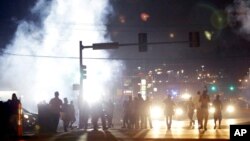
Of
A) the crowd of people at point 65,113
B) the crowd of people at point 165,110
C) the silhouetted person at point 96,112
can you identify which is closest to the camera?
the crowd of people at point 65,113

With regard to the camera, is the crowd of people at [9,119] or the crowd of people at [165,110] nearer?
the crowd of people at [9,119]

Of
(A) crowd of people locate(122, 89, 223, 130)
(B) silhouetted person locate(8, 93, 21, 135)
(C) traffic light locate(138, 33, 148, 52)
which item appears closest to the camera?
(B) silhouetted person locate(8, 93, 21, 135)

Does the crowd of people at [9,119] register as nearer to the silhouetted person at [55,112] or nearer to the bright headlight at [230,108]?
the silhouetted person at [55,112]

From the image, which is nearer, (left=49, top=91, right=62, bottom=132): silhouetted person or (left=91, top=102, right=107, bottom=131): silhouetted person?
(left=49, top=91, right=62, bottom=132): silhouetted person

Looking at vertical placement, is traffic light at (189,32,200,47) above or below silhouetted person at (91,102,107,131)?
above

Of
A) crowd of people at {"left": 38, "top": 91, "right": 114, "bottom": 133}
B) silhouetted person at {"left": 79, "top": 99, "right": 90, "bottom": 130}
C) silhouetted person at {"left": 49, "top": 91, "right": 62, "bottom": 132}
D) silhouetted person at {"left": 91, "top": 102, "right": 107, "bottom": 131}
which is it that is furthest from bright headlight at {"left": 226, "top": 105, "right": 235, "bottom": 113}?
silhouetted person at {"left": 49, "top": 91, "right": 62, "bottom": 132}

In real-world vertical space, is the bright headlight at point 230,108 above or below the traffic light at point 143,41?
below

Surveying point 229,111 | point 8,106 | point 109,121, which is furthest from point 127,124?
point 229,111

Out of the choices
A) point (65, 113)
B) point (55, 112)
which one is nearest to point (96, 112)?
point (65, 113)

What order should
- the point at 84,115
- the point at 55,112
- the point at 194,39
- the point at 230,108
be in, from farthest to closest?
the point at 230,108, the point at 194,39, the point at 84,115, the point at 55,112

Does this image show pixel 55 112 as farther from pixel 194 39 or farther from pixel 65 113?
pixel 194 39

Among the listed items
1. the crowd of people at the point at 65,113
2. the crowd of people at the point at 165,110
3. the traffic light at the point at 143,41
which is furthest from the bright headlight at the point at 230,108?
the crowd of people at the point at 65,113

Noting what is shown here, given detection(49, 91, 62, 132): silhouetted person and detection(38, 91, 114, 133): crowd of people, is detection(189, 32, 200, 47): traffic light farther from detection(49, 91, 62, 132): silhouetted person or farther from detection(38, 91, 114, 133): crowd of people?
detection(49, 91, 62, 132): silhouetted person

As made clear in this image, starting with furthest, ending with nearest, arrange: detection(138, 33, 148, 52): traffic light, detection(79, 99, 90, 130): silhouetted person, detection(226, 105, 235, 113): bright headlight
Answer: detection(226, 105, 235, 113): bright headlight
detection(138, 33, 148, 52): traffic light
detection(79, 99, 90, 130): silhouetted person
